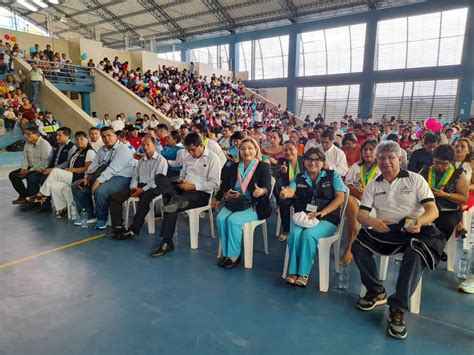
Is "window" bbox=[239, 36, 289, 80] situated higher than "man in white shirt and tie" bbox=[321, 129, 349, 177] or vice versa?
"window" bbox=[239, 36, 289, 80]

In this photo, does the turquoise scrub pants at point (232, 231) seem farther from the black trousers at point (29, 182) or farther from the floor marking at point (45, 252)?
the black trousers at point (29, 182)

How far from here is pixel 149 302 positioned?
2.30 metres

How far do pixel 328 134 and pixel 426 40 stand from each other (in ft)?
47.4

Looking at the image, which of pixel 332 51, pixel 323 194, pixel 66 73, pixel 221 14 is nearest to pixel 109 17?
pixel 221 14

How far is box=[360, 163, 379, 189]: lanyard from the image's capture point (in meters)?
3.12

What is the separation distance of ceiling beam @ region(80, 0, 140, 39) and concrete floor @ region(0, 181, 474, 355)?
20.6m

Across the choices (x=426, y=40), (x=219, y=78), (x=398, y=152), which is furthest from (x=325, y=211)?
(x=219, y=78)

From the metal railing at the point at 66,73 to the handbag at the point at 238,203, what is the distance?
36.9ft

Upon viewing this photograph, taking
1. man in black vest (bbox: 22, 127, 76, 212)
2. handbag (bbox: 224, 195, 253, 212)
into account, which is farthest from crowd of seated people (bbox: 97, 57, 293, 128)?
handbag (bbox: 224, 195, 253, 212)

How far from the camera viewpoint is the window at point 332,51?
16.6 meters

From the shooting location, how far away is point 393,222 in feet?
7.36

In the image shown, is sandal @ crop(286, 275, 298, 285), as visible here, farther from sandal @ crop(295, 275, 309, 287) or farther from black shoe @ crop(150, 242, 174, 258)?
black shoe @ crop(150, 242, 174, 258)

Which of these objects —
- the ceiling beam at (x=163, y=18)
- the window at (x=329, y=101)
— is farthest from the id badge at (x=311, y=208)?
the ceiling beam at (x=163, y=18)

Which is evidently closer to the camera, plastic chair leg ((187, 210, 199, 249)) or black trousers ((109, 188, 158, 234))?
plastic chair leg ((187, 210, 199, 249))
